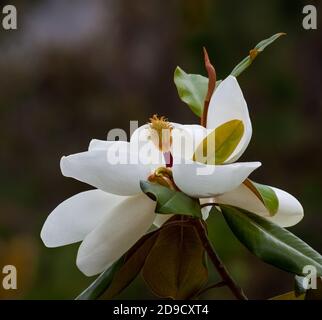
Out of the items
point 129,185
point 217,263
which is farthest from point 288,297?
point 129,185

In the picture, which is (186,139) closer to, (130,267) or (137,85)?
(130,267)

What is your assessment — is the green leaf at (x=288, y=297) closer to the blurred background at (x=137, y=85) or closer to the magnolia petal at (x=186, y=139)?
the magnolia petal at (x=186, y=139)

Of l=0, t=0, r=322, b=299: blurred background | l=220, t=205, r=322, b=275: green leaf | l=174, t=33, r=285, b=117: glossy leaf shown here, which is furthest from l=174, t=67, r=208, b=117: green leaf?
l=0, t=0, r=322, b=299: blurred background

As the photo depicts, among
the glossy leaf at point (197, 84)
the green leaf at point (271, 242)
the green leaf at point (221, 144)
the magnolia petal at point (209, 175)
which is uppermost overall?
the glossy leaf at point (197, 84)

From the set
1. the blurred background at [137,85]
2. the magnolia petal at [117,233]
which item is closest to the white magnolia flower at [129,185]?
the magnolia petal at [117,233]

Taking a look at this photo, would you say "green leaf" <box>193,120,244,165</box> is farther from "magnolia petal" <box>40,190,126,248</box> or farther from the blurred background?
the blurred background
